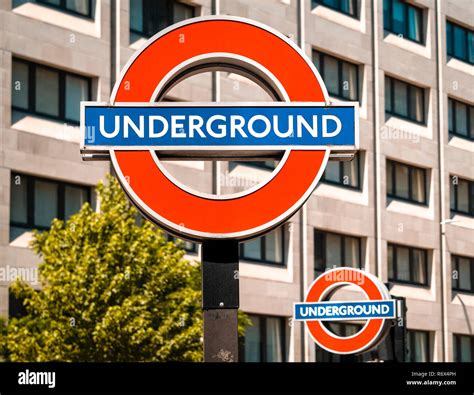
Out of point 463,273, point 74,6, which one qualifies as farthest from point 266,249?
point 463,273

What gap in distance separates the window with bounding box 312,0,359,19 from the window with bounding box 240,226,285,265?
11.1 meters

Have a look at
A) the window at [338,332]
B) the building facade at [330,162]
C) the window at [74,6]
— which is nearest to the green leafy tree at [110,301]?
the building facade at [330,162]

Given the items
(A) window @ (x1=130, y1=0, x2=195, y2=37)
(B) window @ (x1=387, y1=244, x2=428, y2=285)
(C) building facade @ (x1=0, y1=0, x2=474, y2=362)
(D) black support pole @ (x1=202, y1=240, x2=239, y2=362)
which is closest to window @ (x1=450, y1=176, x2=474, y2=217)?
(C) building facade @ (x1=0, y1=0, x2=474, y2=362)

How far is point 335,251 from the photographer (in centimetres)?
5359

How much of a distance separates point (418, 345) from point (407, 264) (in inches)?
158

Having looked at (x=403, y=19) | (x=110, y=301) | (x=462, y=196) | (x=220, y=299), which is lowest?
(x=220, y=299)

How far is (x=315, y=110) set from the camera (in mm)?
9820

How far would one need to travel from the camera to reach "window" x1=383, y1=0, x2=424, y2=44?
58531 millimetres

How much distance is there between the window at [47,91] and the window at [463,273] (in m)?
26.2

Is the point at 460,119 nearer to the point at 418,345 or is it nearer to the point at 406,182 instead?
the point at 406,182

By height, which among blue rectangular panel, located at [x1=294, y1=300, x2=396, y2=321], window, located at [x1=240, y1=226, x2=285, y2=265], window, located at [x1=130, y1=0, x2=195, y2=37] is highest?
window, located at [x1=130, y1=0, x2=195, y2=37]

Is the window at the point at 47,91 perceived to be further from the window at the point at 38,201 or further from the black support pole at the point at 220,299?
the black support pole at the point at 220,299

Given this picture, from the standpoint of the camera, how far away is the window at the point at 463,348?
60572 millimetres

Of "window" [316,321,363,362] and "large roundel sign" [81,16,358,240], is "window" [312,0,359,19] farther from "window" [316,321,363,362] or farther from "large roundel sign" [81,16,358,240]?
"large roundel sign" [81,16,358,240]
